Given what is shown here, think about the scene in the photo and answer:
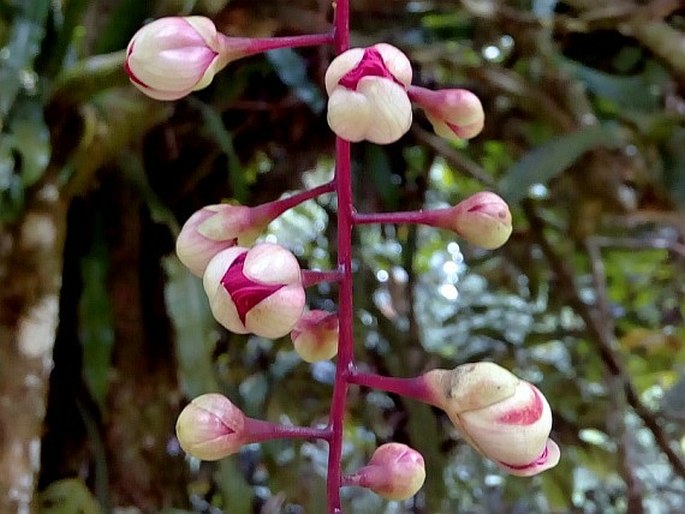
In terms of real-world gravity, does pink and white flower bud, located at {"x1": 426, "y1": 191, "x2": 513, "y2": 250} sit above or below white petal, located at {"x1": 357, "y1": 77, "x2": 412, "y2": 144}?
below

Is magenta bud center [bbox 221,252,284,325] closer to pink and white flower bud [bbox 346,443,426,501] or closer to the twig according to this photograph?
pink and white flower bud [bbox 346,443,426,501]

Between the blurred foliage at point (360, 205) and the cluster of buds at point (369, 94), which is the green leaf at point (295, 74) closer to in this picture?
the blurred foliage at point (360, 205)

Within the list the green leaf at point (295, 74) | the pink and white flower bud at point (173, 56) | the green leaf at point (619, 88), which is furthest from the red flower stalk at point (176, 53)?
the green leaf at point (619, 88)

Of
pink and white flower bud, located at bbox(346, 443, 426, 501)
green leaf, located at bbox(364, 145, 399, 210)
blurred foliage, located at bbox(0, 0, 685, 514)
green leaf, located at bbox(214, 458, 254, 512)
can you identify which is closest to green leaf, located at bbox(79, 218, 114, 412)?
blurred foliage, located at bbox(0, 0, 685, 514)

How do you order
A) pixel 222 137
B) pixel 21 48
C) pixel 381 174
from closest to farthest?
pixel 21 48 → pixel 222 137 → pixel 381 174

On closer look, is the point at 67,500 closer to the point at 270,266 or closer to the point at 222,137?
the point at 222,137

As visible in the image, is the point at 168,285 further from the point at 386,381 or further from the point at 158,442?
the point at 386,381

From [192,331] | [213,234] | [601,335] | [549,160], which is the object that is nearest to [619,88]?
[549,160]

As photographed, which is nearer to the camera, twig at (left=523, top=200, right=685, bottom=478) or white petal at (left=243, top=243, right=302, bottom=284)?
white petal at (left=243, top=243, right=302, bottom=284)
